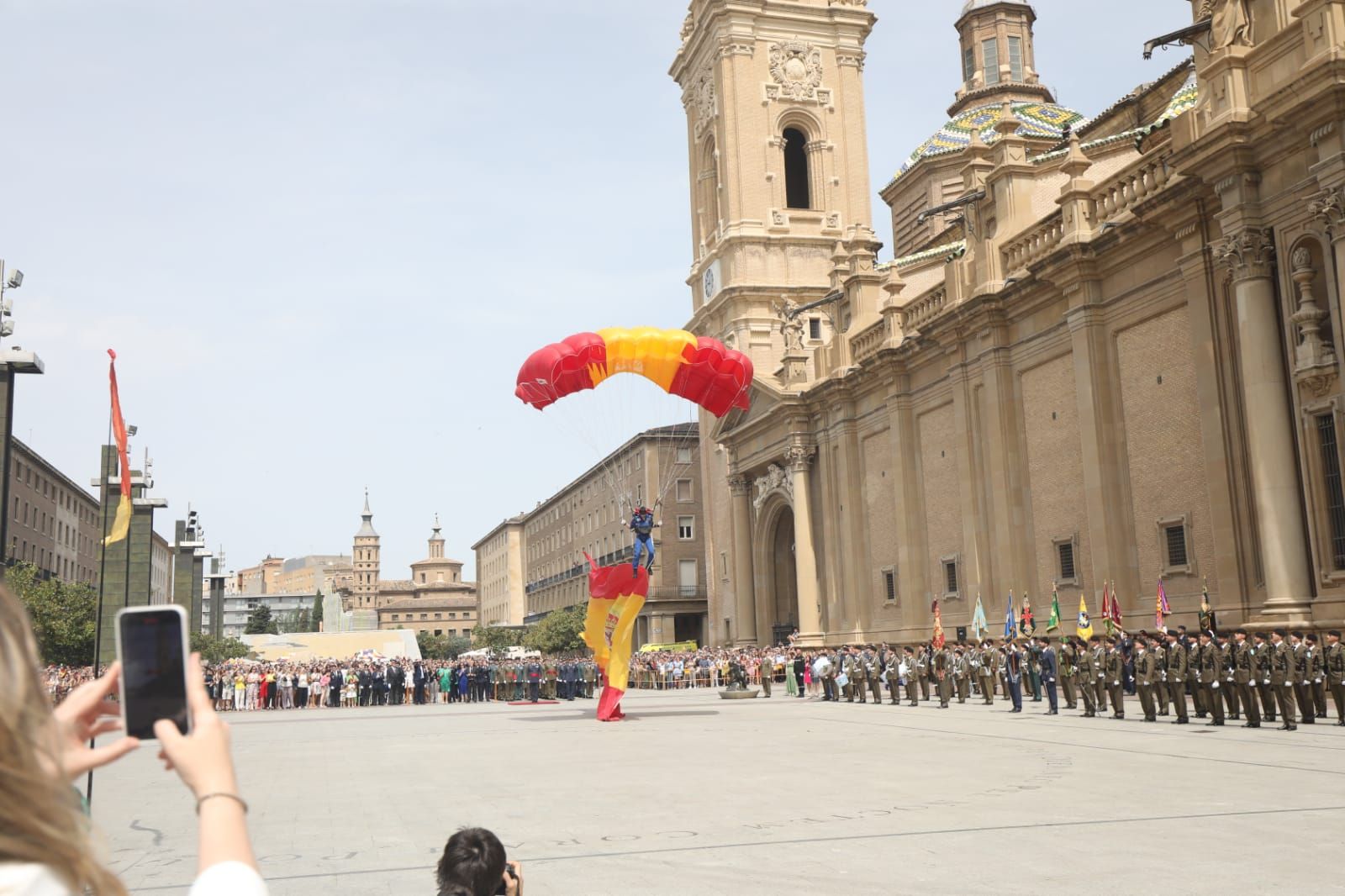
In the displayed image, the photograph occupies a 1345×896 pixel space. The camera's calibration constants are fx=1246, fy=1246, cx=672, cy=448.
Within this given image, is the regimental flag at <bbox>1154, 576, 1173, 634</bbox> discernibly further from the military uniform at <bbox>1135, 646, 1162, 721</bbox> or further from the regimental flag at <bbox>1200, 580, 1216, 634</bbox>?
the military uniform at <bbox>1135, 646, 1162, 721</bbox>

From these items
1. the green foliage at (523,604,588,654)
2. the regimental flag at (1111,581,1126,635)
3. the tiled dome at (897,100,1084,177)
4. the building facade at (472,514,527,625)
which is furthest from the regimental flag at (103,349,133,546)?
the building facade at (472,514,527,625)

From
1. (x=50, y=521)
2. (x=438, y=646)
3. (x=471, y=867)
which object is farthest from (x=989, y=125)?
(x=438, y=646)

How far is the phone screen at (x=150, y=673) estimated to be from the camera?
191cm

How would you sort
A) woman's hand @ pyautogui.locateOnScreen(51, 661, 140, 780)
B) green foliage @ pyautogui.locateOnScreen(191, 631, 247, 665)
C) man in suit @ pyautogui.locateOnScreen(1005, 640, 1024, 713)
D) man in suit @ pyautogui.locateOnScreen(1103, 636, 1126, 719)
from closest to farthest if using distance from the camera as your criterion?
1. woman's hand @ pyautogui.locateOnScreen(51, 661, 140, 780)
2. man in suit @ pyautogui.locateOnScreen(1103, 636, 1126, 719)
3. man in suit @ pyautogui.locateOnScreen(1005, 640, 1024, 713)
4. green foliage @ pyautogui.locateOnScreen(191, 631, 247, 665)

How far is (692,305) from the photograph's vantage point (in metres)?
58.2

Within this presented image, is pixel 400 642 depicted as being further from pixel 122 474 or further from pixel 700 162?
pixel 122 474

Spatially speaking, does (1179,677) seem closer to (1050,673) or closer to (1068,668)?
(1050,673)

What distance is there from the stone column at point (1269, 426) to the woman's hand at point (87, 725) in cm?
2084

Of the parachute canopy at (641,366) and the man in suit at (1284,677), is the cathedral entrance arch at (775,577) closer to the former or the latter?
the parachute canopy at (641,366)

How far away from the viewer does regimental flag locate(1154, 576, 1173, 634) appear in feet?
77.0

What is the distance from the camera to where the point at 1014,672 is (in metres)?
24.8

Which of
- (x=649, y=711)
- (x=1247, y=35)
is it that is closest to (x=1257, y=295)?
(x=1247, y=35)

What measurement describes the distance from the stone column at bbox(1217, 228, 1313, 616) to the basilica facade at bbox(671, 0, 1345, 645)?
0.04m

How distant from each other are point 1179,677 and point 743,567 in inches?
1148
